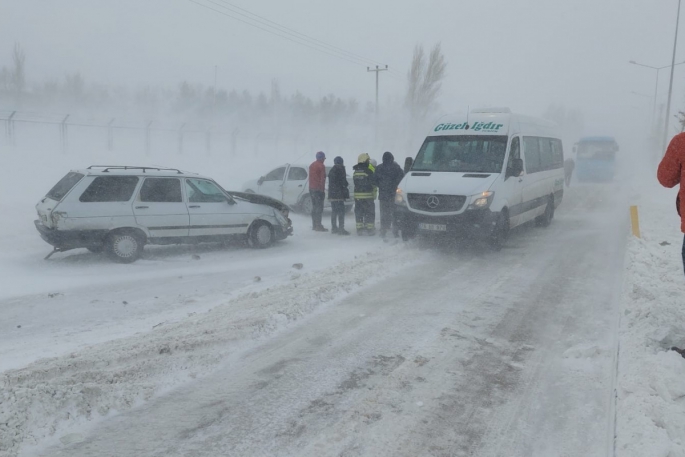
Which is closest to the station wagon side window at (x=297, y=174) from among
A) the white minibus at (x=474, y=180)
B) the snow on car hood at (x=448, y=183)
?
the white minibus at (x=474, y=180)

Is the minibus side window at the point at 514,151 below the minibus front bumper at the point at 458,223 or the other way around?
the other way around

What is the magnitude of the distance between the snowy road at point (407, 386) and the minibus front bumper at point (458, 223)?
6.69 feet

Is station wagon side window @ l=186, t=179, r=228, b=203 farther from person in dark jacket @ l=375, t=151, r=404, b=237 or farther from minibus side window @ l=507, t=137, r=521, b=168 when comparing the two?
minibus side window @ l=507, t=137, r=521, b=168

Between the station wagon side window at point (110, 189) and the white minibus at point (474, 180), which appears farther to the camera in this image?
the white minibus at point (474, 180)

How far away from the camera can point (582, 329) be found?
19.0ft

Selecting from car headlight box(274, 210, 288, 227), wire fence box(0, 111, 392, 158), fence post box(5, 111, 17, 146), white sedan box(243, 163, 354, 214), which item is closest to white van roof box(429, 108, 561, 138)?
car headlight box(274, 210, 288, 227)

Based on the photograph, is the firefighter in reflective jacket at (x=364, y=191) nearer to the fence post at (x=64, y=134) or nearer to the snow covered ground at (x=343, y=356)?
the snow covered ground at (x=343, y=356)

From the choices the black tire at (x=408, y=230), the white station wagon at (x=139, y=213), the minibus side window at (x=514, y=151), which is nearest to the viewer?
the white station wagon at (x=139, y=213)

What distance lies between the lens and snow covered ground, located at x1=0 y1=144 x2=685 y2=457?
359 cm

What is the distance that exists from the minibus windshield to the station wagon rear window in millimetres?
6263

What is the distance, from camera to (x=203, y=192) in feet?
33.6

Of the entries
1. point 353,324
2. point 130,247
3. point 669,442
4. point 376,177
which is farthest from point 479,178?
point 669,442

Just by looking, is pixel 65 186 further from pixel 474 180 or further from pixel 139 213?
pixel 474 180

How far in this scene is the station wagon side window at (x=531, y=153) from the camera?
11.5m
